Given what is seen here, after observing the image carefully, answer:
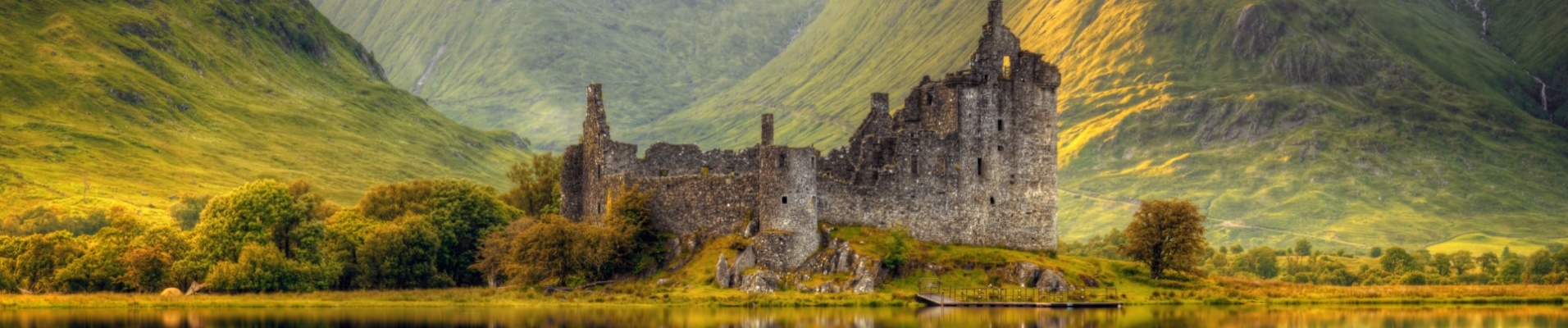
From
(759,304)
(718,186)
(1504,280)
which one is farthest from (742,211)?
(1504,280)

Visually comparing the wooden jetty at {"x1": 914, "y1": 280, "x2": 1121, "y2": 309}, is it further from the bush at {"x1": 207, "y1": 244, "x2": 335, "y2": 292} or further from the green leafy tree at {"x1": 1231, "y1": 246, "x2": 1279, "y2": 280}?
the green leafy tree at {"x1": 1231, "y1": 246, "x2": 1279, "y2": 280}

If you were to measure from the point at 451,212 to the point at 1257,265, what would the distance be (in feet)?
212

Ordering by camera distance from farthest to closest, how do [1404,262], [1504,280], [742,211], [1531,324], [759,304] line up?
[1404,262]
[1504,280]
[742,211]
[759,304]
[1531,324]

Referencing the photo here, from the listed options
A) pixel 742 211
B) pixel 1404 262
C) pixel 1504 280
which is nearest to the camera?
pixel 742 211

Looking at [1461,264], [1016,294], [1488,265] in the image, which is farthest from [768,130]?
[1488,265]

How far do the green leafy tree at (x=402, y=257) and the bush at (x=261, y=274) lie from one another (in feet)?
9.92

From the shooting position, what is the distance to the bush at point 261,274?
83625 mm

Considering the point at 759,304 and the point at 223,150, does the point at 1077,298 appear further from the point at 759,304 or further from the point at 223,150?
the point at 223,150

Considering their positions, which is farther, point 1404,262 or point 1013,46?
point 1404,262

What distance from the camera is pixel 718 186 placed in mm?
81875

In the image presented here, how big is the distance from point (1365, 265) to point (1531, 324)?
213ft

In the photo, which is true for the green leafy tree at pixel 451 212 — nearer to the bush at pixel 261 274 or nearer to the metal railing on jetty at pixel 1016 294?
the bush at pixel 261 274

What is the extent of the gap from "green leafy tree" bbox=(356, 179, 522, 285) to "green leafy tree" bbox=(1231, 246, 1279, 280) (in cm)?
5803

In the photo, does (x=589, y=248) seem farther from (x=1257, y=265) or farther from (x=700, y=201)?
(x=1257, y=265)
